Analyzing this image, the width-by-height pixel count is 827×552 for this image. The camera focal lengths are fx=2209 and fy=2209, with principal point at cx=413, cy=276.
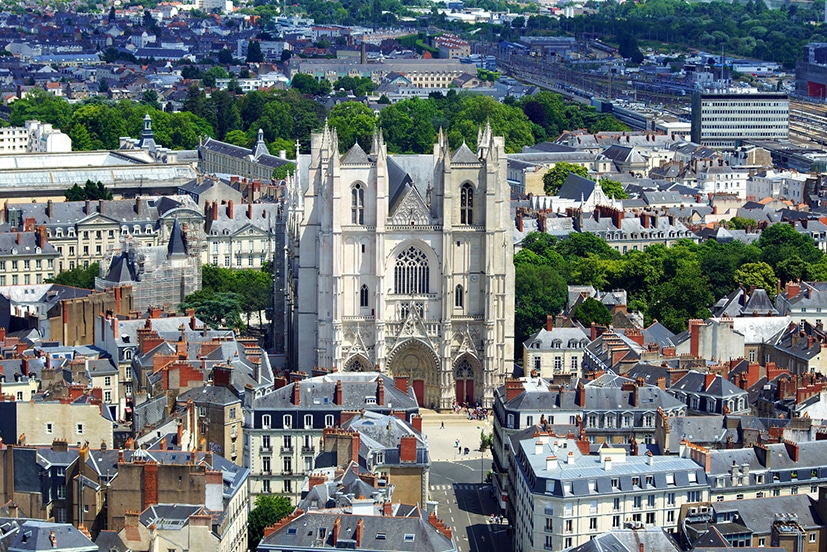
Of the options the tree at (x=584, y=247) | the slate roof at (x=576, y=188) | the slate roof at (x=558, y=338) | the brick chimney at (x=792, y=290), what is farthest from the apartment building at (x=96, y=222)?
the brick chimney at (x=792, y=290)

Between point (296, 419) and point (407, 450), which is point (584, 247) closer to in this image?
point (296, 419)

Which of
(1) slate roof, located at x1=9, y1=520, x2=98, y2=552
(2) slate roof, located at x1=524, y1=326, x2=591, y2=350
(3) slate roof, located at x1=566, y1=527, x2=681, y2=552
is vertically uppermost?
(2) slate roof, located at x1=524, y1=326, x2=591, y2=350

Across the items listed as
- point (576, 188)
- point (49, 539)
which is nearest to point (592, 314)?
point (49, 539)

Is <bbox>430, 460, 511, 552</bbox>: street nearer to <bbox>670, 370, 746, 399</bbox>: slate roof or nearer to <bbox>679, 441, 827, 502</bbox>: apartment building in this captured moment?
<bbox>679, 441, 827, 502</bbox>: apartment building

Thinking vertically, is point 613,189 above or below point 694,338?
above

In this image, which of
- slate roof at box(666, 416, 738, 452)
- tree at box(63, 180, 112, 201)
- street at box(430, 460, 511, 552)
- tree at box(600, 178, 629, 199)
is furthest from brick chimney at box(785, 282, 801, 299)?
tree at box(63, 180, 112, 201)

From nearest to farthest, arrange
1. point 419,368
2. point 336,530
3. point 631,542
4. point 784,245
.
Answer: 1. point 336,530
2. point 631,542
3. point 419,368
4. point 784,245

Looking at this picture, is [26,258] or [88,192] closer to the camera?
[26,258]
